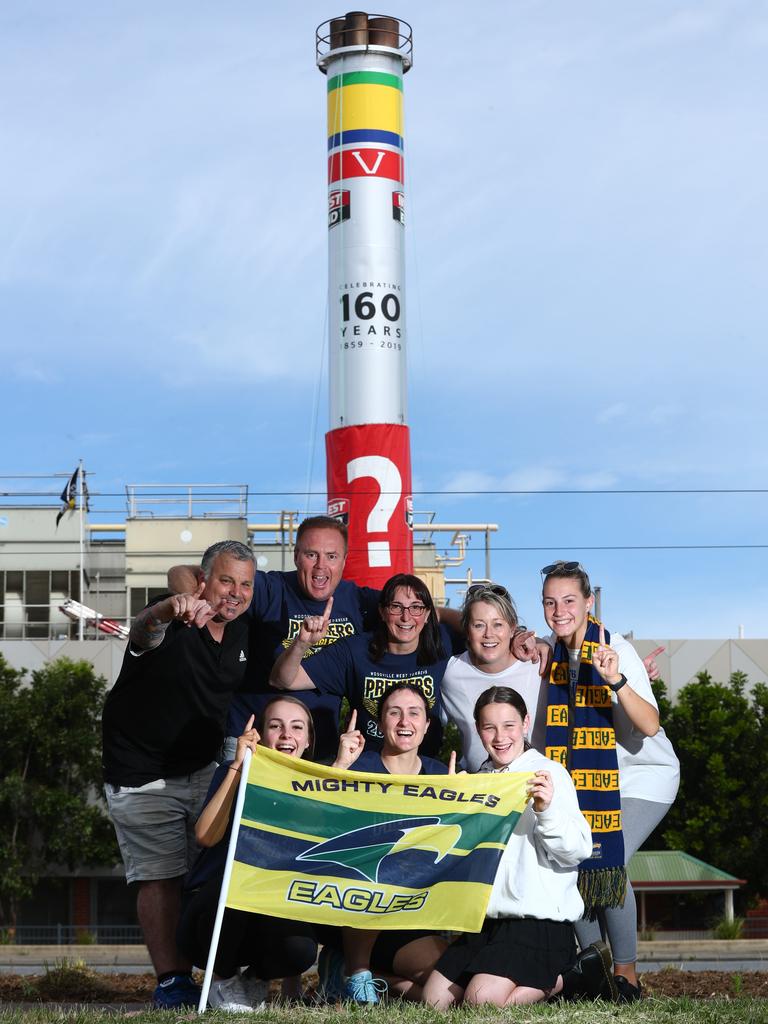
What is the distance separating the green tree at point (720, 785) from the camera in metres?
29.9

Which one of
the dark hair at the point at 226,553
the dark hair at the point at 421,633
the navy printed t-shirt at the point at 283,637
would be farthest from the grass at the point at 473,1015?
the dark hair at the point at 226,553

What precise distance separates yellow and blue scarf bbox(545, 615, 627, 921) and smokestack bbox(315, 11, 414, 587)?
789 inches

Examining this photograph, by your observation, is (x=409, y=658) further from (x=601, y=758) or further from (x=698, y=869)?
(x=698, y=869)

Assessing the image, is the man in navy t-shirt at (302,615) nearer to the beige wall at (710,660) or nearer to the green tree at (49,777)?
the green tree at (49,777)

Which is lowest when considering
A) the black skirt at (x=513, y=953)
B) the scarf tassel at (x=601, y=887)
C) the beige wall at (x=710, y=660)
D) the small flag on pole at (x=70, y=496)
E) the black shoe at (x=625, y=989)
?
the black shoe at (x=625, y=989)

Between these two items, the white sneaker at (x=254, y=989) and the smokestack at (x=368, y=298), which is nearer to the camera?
the white sneaker at (x=254, y=989)

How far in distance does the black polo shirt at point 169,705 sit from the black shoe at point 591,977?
231 centimetres

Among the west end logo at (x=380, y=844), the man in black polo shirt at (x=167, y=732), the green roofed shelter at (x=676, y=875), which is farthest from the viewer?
the green roofed shelter at (x=676, y=875)

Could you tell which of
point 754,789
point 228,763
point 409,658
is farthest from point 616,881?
point 754,789

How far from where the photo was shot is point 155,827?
782 centimetres

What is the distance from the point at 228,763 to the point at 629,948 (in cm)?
245

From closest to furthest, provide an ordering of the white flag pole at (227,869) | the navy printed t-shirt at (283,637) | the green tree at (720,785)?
the white flag pole at (227,869) < the navy printed t-shirt at (283,637) < the green tree at (720,785)

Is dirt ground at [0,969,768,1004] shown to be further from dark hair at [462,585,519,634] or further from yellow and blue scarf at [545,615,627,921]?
dark hair at [462,585,519,634]

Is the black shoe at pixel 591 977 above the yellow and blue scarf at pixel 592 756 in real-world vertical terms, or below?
below
